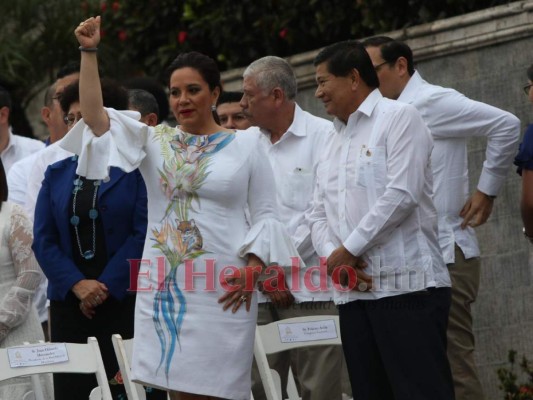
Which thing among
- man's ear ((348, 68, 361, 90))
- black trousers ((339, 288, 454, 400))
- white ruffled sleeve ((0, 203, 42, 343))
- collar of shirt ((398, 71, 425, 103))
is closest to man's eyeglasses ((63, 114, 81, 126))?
white ruffled sleeve ((0, 203, 42, 343))

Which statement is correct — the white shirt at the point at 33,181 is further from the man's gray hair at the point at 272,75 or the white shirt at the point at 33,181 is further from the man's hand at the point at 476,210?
the man's hand at the point at 476,210

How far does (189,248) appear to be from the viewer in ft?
20.4

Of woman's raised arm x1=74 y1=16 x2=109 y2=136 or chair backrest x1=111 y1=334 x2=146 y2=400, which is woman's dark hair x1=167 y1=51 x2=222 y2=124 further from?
chair backrest x1=111 y1=334 x2=146 y2=400

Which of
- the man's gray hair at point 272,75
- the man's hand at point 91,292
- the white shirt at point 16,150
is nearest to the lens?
the man's hand at point 91,292

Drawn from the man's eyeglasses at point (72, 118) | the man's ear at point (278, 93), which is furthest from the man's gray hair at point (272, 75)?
the man's eyeglasses at point (72, 118)

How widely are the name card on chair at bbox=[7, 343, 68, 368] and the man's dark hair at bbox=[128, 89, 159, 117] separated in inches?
76.4

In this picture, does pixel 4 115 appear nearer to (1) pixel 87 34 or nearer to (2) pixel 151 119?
(2) pixel 151 119

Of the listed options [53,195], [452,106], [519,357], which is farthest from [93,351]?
[519,357]

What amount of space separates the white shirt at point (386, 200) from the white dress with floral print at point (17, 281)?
5.67 ft

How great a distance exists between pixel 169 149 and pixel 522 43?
3.13m

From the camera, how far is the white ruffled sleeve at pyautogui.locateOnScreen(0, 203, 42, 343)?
7391 mm

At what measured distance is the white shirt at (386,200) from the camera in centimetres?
636

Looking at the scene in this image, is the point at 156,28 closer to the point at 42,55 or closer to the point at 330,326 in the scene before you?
the point at 42,55

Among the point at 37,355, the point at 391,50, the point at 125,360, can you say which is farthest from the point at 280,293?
the point at 37,355
